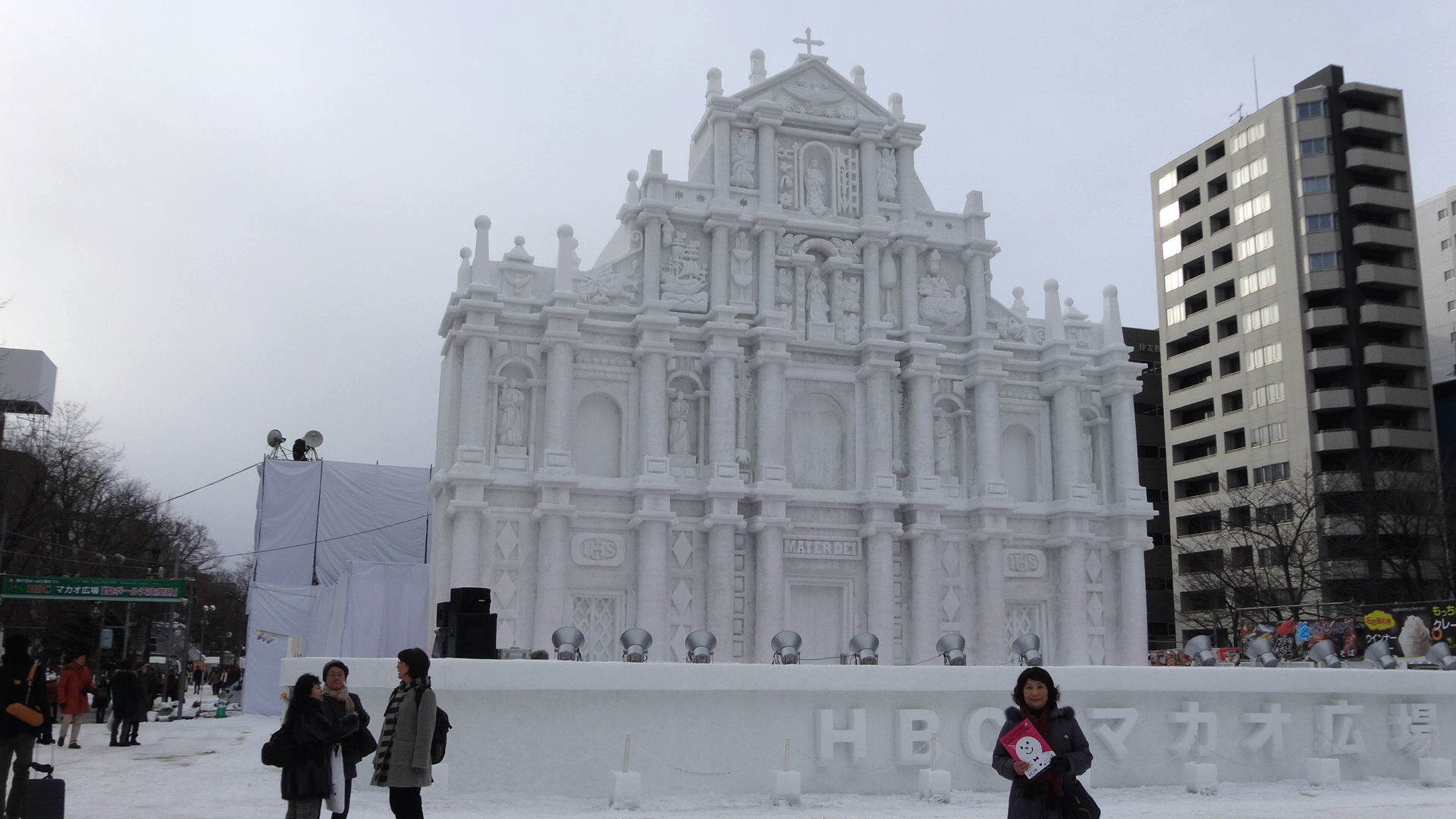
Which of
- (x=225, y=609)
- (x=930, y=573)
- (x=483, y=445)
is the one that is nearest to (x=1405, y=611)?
(x=930, y=573)

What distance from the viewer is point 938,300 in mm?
35781

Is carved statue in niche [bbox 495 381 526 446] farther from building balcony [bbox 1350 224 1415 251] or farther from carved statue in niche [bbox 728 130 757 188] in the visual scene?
building balcony [bbox 1350 224 1415 251]

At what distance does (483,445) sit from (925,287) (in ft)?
45.8

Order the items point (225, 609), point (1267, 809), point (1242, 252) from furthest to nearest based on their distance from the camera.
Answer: point (225, 609) → point (1242, 252) → point (1267, 809)

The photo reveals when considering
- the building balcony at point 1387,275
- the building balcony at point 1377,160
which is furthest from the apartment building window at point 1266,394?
the building balcony at point 1377,160

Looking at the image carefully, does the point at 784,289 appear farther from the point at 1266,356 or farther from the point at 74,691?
the point at 1266,356

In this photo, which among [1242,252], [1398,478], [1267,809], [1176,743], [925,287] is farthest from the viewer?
[1242,252]

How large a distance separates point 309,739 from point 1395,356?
221 feet

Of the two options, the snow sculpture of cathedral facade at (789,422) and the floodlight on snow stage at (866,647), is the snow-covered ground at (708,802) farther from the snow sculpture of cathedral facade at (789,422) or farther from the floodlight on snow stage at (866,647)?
the snow sculpture of cathedral facade at (789,422)

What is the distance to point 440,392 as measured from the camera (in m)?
33.3

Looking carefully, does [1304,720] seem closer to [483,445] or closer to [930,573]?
[930,573]

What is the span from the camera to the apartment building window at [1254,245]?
6788 cm

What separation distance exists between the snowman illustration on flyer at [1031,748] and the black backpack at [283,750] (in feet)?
19.0

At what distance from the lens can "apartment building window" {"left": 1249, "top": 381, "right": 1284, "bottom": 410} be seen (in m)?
66.3
